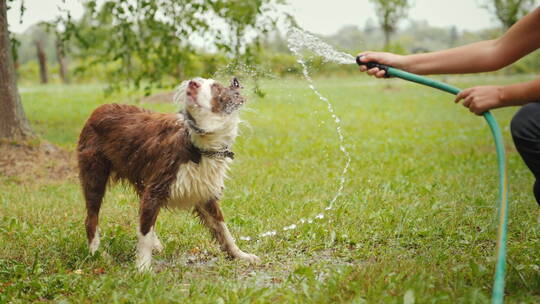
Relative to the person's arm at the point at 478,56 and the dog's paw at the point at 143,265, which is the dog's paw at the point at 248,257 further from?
the person's arm at the point at 478,56

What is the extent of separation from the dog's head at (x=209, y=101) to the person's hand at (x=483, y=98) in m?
1.42

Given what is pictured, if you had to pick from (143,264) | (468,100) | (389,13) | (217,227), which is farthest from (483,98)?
(389,13)

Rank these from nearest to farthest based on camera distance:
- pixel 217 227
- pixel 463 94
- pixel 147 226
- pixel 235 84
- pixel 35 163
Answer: pixel 463 94
pixel 235 84
pixel 147 226
pixel 217 227
pixel 35 163

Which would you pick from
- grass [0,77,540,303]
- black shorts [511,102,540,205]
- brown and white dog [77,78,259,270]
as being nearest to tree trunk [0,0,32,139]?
grass [0,77,540,303]

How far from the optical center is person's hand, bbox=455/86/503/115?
3.10 m

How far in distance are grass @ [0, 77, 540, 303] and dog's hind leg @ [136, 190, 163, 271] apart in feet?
0.40

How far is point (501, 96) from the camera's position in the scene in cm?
308

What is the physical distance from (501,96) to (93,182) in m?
3.03

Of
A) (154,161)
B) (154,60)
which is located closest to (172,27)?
(154,60)

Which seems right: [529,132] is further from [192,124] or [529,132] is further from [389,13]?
[389,13]

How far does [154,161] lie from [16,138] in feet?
16.3

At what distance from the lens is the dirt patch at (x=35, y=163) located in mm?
7305

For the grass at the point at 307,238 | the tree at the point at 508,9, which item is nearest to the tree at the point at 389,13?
the tree at the point at 508,9

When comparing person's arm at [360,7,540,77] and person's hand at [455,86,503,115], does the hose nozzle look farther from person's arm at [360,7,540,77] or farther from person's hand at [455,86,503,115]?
person's hand at [455,86,503,115]
